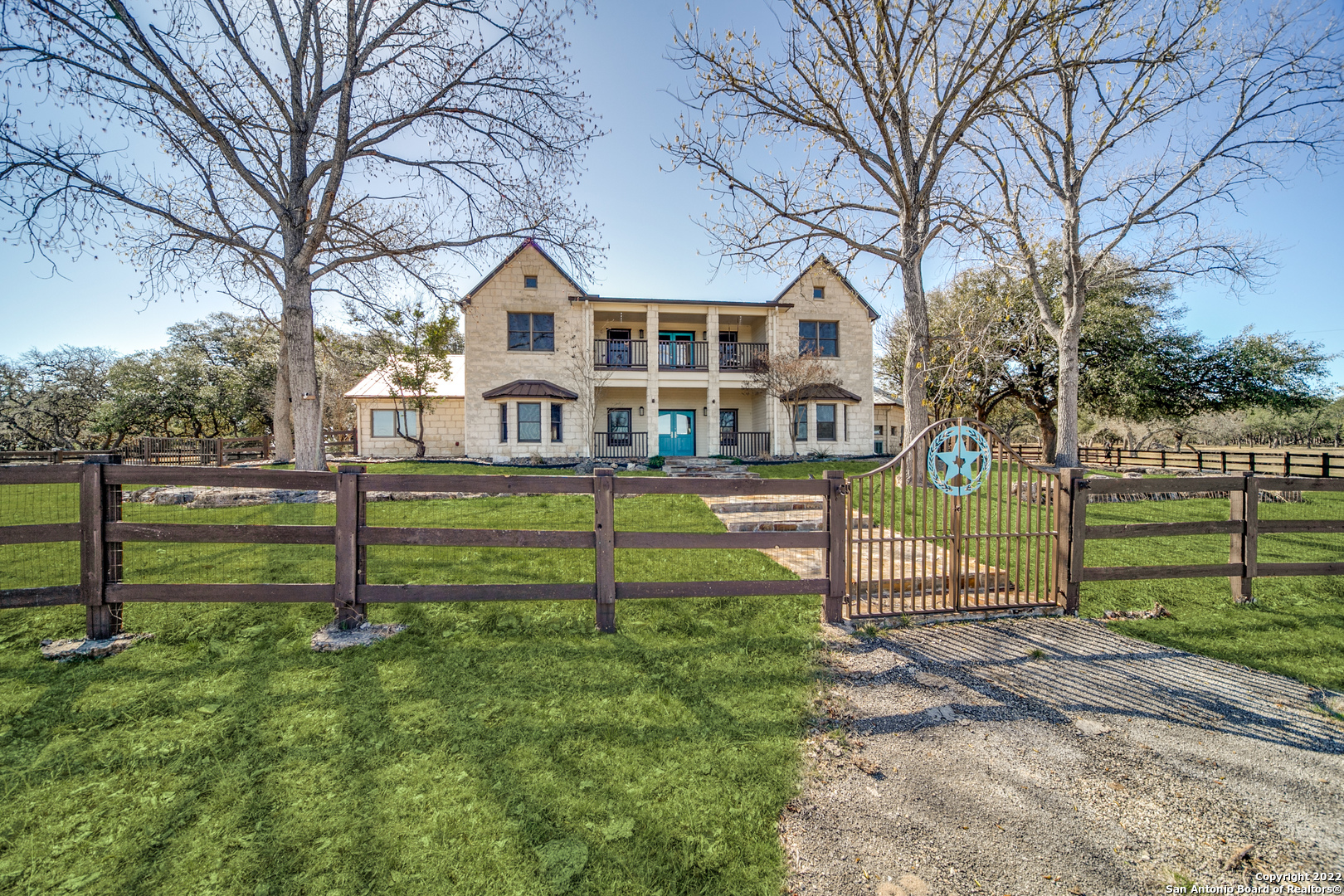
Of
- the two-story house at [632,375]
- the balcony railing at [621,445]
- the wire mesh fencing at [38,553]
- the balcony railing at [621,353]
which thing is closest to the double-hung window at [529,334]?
the two-story house at [632,375]

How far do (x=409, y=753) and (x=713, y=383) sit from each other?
20.3 m

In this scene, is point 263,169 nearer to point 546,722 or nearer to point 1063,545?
point 546,722

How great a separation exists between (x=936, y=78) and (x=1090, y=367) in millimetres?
17245

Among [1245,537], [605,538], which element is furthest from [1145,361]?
[605,538]

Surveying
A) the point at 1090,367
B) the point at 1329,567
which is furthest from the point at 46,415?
the point at 1090,367

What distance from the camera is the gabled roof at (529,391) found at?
68.3ft

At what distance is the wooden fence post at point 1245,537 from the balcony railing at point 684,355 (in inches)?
713

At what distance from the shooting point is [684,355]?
75.0ft

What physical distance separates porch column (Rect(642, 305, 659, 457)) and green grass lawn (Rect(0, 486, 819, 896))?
1732 centimetres

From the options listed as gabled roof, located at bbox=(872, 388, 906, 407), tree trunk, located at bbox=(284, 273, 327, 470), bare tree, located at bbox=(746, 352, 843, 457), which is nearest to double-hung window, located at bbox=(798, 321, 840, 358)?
bare tree, located at bbox=(746, 352, 843, 457)

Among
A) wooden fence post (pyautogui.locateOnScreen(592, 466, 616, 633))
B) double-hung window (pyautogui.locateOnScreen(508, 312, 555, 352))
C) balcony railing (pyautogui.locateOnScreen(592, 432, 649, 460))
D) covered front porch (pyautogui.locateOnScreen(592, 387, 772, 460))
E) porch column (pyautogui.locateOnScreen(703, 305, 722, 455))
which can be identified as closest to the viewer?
wooden fence post (pyautogui.locateOnScreen(592, 466, 616, 633))

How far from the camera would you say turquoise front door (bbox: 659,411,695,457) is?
23.3 meters

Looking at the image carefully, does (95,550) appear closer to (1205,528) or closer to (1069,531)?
(1069,531)

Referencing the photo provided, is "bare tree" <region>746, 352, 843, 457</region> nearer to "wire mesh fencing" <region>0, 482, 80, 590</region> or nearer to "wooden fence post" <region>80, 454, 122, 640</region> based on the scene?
"wire mesh fencing" <region>0, 482, 80, 590</region>
